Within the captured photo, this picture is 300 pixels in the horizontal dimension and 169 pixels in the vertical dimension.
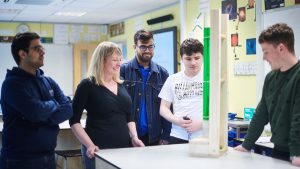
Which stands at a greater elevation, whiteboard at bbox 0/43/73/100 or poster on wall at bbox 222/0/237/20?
poster on wall at bbox 222/0/237/20

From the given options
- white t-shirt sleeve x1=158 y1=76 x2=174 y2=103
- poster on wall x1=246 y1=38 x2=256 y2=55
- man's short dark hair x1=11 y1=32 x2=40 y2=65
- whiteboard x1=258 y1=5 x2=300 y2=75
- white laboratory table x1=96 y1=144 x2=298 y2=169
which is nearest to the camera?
white laboratory table x1=96 y1=144 x2=298 y2=169

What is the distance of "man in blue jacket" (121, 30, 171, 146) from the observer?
3.00m

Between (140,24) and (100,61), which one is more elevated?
(140,24)

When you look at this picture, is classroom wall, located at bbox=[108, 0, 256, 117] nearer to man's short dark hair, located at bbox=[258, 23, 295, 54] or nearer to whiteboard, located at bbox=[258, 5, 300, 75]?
whiteboard, located at bbox=[258, 5, 300, 75]

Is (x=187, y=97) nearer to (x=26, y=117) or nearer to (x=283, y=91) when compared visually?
(x=283, y=91)

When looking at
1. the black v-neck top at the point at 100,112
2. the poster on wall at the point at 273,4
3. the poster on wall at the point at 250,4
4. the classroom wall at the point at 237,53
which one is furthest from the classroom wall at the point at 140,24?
the black v-neck top at the point at 100,112

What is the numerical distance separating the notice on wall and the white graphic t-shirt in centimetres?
685

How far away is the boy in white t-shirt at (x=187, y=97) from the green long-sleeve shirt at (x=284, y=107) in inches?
22.0

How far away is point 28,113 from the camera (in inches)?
90.4

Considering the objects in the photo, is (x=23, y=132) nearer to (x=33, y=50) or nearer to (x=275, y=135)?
(x=33, y=50)

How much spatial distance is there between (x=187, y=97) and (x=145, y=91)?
45cm

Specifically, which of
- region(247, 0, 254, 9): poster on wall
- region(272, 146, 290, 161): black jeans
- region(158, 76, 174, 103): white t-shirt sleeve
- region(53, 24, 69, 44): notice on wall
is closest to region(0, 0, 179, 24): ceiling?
region(53, 24, 69, 44): notice on wall

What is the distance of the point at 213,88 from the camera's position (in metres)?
2.00

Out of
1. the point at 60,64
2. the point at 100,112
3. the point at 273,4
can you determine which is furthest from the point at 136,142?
the point at 60,64
